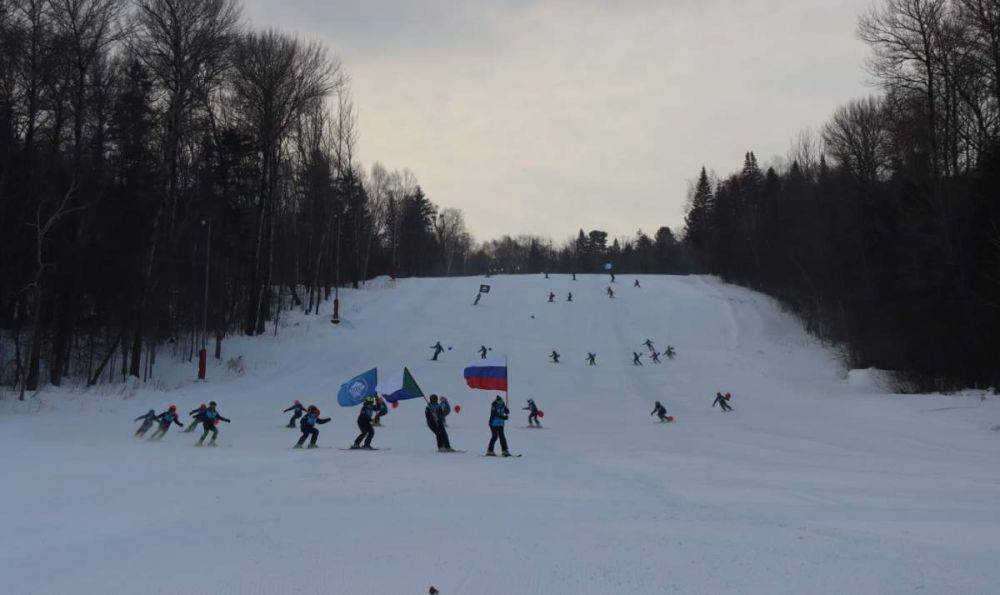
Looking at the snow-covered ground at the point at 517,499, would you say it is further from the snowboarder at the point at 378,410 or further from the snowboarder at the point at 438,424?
the snowboarder at the point at 438,424

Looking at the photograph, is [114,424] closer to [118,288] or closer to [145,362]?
[118,288]

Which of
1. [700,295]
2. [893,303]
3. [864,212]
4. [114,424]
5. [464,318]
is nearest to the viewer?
[114,424]

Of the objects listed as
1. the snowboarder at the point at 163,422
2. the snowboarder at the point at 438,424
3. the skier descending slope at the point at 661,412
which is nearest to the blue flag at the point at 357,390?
the snowboarder at the point at 438,424

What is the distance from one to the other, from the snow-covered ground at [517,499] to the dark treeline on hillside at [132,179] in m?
4.26

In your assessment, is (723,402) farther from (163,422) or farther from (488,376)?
(163,422)

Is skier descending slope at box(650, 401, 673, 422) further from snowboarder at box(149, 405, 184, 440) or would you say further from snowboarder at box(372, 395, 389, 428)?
snowboarder at box(149, 405, 184, 440)

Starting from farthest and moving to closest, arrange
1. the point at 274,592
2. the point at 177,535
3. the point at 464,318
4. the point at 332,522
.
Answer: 1. the point at 464,318
2. the point at 332,522
3. the point at 177,535
4. the point at 274,592

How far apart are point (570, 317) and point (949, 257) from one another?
101ft

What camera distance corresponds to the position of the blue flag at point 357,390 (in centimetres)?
2084

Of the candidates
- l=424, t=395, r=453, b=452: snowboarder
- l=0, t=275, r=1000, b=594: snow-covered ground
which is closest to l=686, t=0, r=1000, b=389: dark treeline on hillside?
l=0, t=275, r=1000, b=594: snow-covered ground

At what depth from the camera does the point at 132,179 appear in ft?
97.6

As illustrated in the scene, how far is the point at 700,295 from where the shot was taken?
201 ft

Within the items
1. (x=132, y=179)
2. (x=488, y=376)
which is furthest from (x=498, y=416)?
(x=132, y=179)

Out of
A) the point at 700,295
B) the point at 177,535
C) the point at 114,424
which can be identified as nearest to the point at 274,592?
the point at 177,535
